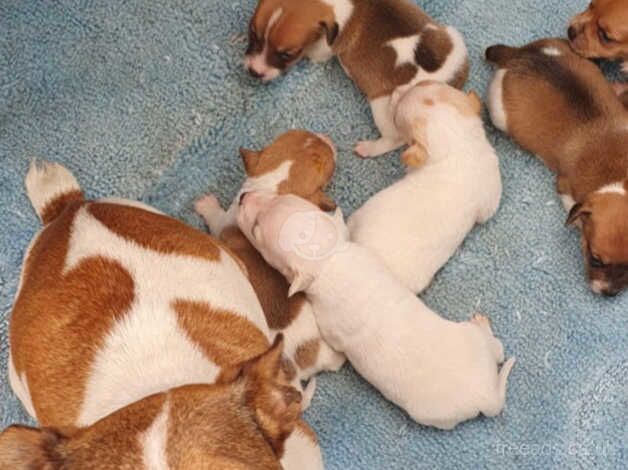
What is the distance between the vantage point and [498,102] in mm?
3457

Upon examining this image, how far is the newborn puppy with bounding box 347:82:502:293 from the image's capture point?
306cm

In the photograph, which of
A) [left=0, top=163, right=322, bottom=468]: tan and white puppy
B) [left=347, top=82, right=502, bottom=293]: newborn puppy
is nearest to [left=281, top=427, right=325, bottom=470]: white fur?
[left=0, top=163, right=322, bottom=468]: tan and white puppy

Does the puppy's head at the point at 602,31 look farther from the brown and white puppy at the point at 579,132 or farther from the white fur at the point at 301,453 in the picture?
the white fur at the point at 301,453

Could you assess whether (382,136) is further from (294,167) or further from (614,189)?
(614,189)

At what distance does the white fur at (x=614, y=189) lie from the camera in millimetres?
3221

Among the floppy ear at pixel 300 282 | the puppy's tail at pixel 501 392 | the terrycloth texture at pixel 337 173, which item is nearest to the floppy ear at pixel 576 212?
→ the terrycloth texture at pixel 337 173

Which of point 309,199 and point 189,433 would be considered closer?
point 189,433

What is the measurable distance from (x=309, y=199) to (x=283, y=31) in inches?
29.3

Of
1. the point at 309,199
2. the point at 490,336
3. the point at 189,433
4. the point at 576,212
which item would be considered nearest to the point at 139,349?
the point at 189,433

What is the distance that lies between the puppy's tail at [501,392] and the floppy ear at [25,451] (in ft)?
5.55

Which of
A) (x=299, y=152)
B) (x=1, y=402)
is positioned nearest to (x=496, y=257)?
(x=299, y=152)

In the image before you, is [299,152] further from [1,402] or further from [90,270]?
[1,402]

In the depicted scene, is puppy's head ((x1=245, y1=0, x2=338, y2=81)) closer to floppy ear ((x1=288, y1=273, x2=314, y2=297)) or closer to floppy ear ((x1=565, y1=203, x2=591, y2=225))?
floppy ear ((x1=288, y1=273, x2=314, y2=297))

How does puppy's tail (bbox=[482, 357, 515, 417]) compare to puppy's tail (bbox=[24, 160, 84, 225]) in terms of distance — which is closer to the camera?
puppy's tail (bbox=[24, 160, 84, 225])
